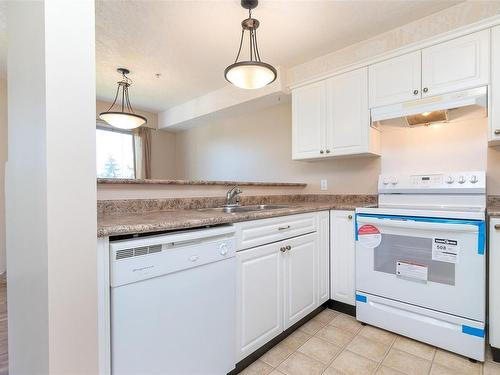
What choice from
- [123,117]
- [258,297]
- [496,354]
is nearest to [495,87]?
[496,354]

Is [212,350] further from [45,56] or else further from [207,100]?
[207,100]

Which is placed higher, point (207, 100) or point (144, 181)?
point (207, 100)

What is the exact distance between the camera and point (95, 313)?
2.75 ft

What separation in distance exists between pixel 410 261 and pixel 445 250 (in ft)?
0.70

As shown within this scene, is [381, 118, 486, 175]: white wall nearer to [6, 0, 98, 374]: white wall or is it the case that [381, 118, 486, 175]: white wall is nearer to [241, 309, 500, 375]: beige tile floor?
[241, 309, 500, 375]: beige tile floor

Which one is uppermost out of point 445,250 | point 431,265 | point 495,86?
point 495,86

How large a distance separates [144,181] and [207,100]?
2493 mm

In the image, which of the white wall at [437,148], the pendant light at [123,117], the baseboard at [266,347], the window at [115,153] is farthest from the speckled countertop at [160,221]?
the window at [115,153]

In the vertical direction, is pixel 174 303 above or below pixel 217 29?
below

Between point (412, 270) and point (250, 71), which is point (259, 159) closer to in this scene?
point (250, 71)

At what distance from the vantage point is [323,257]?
2.11 meters

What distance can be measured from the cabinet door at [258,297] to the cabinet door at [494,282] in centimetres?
121

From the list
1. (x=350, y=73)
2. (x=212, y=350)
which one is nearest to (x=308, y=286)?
(x=212, y=350)

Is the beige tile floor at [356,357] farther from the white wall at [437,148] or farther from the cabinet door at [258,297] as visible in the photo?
the white wall at [437,148]
